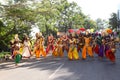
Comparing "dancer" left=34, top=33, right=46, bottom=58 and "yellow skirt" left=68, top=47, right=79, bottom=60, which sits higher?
"dancer" left=34, top=33, right=46, bottom=58

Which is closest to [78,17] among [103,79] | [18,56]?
[18,56]

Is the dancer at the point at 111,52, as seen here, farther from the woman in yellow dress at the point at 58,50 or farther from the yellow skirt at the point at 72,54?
the woman in yellow dress at the point at 58,50

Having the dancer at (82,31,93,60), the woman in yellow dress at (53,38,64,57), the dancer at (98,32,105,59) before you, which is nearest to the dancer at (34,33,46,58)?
the woman in yellow dress at (53,38,64,57)

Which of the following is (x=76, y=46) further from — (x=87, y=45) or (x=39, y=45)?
(x=39, y=45)

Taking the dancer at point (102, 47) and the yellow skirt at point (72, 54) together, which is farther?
the dancer at point (102, 47)

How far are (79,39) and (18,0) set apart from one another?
7.33 meters

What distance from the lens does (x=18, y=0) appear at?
2816 centimetres

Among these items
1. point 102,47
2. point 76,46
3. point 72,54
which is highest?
point 76,46

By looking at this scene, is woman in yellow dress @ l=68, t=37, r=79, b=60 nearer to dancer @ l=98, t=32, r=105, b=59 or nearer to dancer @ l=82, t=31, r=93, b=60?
dancer @ l=82, t=31, r=93, b=60

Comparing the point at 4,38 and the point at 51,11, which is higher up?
the point at 51,11

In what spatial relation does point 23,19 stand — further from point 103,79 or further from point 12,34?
point 103,79

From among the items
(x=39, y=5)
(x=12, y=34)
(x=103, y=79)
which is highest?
(x=39, y=5)

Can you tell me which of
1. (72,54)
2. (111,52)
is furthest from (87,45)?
(111,52)

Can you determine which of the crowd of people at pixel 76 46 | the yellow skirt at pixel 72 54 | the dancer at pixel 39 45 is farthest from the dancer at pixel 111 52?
the dancer at pixel 39 45
